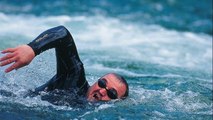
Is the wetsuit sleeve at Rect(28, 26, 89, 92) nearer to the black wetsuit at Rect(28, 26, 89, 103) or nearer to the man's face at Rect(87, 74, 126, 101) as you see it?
the black wetsuit at Rect(28, 26, 89, 103)

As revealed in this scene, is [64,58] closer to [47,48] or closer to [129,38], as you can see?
[47,48]

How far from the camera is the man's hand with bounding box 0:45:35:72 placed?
12.9 feet

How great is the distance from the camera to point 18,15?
49.0ft

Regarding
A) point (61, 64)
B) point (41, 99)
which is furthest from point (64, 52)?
point (41, 99)

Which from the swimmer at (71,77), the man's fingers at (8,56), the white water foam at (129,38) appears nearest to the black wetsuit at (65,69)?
the swimmer at (71,77)

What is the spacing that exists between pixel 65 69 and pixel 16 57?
961 millimetres

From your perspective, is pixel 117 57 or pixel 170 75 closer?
pixel 170 75

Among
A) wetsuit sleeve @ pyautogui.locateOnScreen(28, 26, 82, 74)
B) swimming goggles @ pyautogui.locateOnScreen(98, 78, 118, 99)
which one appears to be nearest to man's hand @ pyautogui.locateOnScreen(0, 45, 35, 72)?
wetsuit sleeve @ pyautogui.locateOnScreen(28, 26, 82, 74)

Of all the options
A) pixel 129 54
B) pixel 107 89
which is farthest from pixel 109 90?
pixel 129 54

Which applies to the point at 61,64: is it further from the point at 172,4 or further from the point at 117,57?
the point at 172,4

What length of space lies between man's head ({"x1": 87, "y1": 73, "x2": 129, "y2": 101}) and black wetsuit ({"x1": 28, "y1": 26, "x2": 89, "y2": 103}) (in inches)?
4.7

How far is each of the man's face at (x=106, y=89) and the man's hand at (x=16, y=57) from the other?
103 cm

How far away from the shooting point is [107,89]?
496 cm

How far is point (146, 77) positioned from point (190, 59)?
11.7 feet
